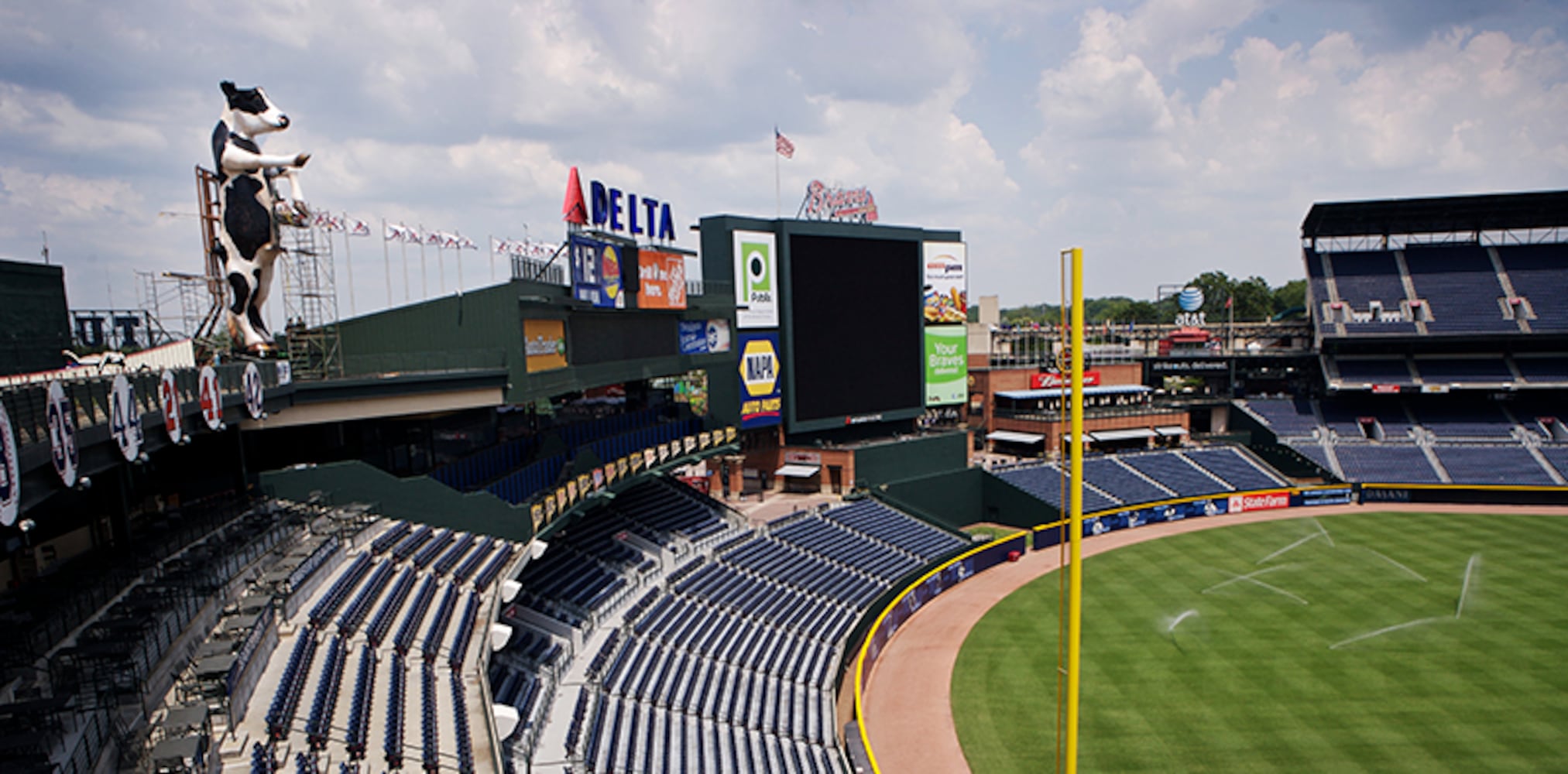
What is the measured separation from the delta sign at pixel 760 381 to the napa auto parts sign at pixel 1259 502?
27594 mm

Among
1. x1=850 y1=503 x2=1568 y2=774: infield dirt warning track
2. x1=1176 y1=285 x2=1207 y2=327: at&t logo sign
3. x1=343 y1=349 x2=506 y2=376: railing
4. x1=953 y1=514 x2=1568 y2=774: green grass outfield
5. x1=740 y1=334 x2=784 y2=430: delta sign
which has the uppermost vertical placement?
x1=1176 y1=285 x2=1207 y2=327: at&t logo sign

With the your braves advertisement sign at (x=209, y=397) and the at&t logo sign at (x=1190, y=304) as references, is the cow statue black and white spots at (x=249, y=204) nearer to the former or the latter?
the your braves advertisement sign at (x=209, y=397)

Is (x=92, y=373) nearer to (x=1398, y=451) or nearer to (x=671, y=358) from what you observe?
A: (x=671, y=358)

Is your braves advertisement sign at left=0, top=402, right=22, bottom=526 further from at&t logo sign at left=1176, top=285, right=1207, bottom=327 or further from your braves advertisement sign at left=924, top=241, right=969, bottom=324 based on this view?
at&t logo sign at left=1176, top=285, right=1207, bottom=327

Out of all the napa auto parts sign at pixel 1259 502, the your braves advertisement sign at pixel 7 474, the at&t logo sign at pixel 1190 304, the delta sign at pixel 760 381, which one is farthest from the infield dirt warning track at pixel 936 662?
the at&t logo sign at pixel 1190 304

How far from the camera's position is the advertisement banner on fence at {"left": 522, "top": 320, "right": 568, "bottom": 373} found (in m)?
21.7

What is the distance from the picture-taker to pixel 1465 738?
815 inches

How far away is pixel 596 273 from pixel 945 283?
26454 mm

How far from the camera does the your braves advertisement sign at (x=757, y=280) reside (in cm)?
3850

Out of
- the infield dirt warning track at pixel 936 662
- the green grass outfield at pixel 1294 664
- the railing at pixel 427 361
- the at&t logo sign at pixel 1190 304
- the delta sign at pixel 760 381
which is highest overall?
the at&t logo sign at pixel 1190 304

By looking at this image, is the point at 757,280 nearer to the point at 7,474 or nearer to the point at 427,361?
the point at 427,361

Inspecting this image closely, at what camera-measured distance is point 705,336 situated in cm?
3366

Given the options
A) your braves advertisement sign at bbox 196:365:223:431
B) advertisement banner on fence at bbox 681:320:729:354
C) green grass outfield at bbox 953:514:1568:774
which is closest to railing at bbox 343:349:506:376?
your braves advertisement sign at bbox 196:365:223:431

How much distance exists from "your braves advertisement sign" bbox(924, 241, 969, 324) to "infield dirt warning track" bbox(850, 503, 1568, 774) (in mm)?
14093
